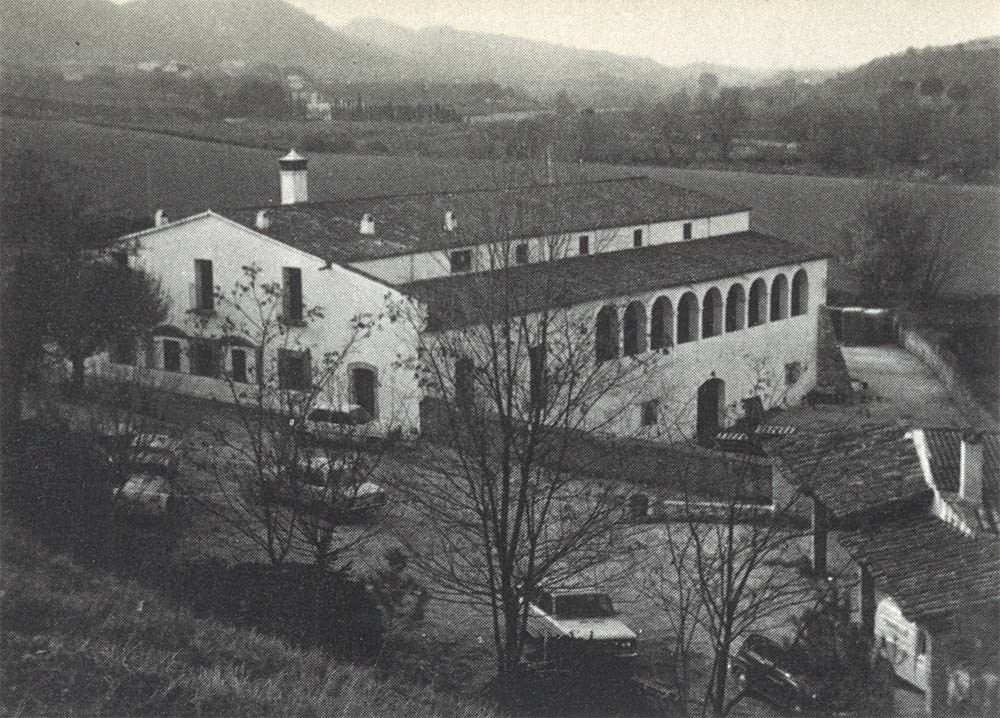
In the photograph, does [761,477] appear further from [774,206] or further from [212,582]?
[774,206]

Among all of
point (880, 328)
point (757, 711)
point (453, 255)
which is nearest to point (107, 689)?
point (757, 711)

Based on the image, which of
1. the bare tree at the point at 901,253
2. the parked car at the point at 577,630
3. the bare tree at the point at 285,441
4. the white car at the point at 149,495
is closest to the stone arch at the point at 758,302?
the bare tree at the point at 285,441

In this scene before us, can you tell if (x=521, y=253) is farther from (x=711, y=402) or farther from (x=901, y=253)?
(x=901, y=253)

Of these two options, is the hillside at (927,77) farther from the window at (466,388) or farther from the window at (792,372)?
the window at (466,388)

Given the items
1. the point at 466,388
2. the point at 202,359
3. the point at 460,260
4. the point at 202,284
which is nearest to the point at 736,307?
the point at 460,260

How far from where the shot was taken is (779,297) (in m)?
38.7

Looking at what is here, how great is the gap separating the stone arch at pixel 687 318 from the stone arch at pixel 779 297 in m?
5.02

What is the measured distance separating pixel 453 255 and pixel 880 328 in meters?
24.9

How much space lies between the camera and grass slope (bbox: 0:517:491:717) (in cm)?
920

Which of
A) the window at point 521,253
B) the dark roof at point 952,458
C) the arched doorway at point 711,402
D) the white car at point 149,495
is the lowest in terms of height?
the arched doorway at point 711,402

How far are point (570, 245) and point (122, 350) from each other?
12694mm

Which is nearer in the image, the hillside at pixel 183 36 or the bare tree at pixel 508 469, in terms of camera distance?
the bare tree at pixel 508 469

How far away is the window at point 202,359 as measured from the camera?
30.2 metres

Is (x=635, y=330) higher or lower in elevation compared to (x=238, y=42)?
lower
